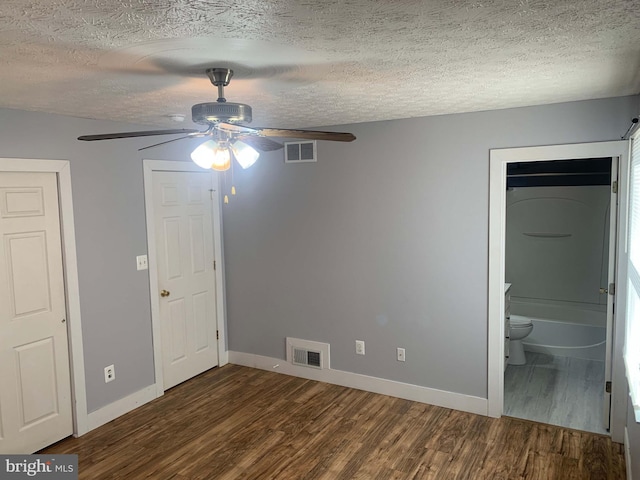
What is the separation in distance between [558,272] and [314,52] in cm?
533

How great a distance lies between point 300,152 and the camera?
4.39 m

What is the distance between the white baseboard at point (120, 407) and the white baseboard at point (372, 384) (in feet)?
3.47

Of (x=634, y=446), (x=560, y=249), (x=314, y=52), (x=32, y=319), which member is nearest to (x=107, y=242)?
(x=32, y=319)

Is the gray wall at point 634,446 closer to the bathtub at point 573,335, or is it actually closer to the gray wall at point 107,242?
the bathtub at point 573,335

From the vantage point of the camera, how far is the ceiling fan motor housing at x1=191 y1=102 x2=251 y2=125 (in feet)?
7.08

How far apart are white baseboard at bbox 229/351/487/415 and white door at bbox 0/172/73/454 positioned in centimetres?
183

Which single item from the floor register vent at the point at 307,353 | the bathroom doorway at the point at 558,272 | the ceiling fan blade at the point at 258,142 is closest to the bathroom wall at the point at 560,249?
the bathroom doorway at the point at 558,272

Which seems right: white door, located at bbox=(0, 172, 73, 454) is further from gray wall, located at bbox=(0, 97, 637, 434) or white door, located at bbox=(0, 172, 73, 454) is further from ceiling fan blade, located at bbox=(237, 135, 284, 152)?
ceiling fan blade, located at bbox=(237, 135, 284, 152)

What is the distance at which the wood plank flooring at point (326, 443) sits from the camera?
10.0ft

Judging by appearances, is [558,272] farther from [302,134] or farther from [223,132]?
[223,132]

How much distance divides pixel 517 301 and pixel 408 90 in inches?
176

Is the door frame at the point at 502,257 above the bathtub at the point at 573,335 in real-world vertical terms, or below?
above

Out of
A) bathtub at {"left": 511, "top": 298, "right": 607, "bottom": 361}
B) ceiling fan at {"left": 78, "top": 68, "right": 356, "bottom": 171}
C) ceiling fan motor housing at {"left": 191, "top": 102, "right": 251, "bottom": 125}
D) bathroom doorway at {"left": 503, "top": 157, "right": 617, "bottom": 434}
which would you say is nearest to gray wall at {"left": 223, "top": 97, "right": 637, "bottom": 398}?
bathroom doorway at {"left": 503, "top": 157, "right": 617, "bottom": 434}

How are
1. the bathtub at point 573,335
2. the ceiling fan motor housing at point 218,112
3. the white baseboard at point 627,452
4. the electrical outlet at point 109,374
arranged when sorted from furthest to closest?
the bathtub at point 573,335, the electrical outlet at point 109,374, the white baseboard at point 627,452, the ceiling fan motor housing at point 218,112
